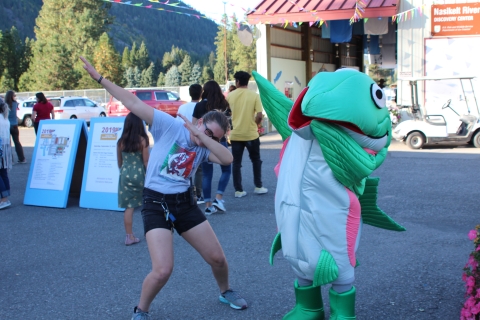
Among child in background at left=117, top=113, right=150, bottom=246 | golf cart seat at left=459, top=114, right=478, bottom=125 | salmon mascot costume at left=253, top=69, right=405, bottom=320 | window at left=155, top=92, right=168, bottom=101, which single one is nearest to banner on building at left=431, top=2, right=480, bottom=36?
golf cart seat at left=459, top=114, right=478, bottom=125

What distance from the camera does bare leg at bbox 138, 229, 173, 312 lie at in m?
3.66

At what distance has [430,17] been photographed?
15.4 metres

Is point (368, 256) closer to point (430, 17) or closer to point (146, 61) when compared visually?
point (430, 17)

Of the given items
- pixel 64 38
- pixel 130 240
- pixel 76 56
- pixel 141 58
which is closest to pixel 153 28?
pixel 141 58

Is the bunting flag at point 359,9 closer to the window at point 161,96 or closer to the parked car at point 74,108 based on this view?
the window at point 161,96

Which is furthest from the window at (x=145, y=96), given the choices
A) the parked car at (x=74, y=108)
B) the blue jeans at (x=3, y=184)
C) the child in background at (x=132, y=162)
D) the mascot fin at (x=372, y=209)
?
the mascot fin at (x=372, y=209)

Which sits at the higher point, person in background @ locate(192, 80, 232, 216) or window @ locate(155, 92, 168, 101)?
window @ locate(155, 92, 168, 101)

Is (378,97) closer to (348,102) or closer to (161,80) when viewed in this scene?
(348,102)

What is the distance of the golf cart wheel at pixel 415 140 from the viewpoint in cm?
1338

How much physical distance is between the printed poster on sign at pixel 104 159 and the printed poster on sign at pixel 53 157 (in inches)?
16.7

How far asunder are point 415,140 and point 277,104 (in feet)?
34.4

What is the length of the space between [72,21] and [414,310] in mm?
63545

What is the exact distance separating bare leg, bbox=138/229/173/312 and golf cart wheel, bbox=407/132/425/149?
35.7ft

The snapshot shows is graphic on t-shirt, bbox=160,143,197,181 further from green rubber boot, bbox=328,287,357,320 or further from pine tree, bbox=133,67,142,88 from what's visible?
pine tree, bbox=133,67,142,88
